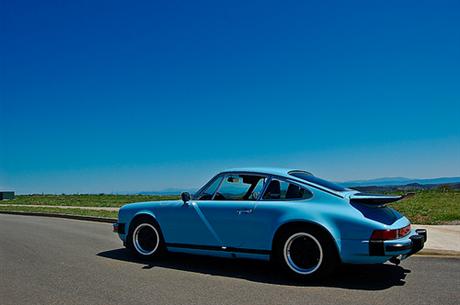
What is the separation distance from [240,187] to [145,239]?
195 centimetres

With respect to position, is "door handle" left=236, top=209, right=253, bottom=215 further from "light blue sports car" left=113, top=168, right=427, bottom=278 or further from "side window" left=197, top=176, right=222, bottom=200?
"side window" left=197, top=176, right=222, bottom=200

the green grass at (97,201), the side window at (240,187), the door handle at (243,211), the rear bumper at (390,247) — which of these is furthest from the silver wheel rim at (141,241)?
the green grass at (97,201)

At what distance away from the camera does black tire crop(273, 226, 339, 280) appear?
5.82 m

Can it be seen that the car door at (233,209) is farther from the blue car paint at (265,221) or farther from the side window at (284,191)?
the side window at (284,191)

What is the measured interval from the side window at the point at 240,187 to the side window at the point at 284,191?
168mm

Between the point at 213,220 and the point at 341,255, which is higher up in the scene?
the point at 213,220

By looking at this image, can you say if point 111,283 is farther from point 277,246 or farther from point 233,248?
point 277,246

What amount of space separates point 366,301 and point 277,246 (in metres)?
1.48

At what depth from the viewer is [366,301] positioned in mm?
5098

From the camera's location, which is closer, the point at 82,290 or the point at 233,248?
the point at 82,290

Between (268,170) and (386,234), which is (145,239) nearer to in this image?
(268,170)

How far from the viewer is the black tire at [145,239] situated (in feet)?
24.5

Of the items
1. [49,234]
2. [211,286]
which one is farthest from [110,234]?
[211,286]

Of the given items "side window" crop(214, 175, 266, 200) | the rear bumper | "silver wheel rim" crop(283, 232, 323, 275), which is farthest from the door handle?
the rear bumper
